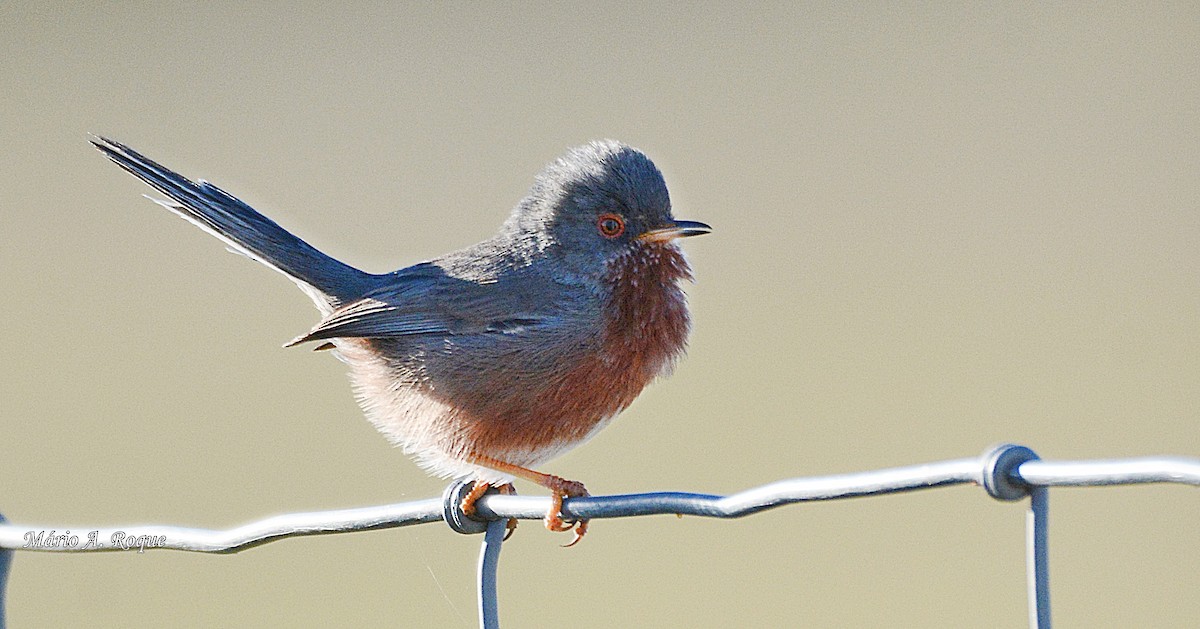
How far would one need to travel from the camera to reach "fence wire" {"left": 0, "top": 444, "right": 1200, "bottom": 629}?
1772 millimetres

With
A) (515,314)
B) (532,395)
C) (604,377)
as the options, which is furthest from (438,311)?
(604,377)

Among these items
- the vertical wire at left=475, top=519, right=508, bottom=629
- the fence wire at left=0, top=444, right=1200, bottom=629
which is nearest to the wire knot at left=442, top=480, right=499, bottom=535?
the fence wire at left=0, top=444, right=1200, bottom=629

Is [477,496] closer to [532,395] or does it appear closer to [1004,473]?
[532,395]

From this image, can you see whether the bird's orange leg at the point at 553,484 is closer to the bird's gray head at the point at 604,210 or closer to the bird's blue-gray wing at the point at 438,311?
the bird's blue-gray wing at the point at 438,311

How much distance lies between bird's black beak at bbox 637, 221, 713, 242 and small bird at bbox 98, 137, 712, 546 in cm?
1

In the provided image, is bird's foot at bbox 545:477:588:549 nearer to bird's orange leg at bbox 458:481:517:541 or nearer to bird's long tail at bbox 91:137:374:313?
bird's orange leg at bbox 458:481:517:541

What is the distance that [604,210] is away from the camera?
4.14 metres

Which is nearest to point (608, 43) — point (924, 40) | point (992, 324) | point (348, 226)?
point (924, 40)

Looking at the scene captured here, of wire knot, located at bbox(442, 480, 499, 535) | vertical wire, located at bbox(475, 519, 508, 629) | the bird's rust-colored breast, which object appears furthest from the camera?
the bird's rust-colored breast

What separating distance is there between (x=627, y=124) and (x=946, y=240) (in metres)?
2.75

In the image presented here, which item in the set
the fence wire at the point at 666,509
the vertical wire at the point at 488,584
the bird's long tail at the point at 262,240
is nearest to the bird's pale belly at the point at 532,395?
the bird's long tail at the point at 262,240

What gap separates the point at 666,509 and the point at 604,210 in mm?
1926

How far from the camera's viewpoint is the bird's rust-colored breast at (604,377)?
3.85 metres

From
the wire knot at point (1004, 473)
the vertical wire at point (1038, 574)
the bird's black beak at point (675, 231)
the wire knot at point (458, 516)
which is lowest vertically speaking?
the vertical wire at point (1038, 574)
